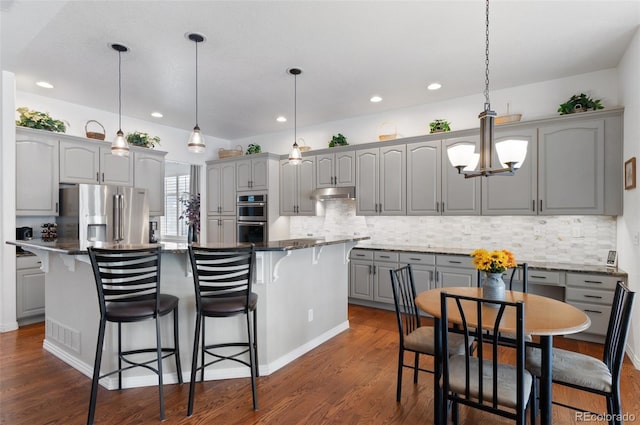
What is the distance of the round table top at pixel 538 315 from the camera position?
5.94ft

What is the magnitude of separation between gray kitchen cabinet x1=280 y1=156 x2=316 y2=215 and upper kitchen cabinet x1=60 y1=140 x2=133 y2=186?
98.4 inches

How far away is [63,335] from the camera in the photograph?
3156mm

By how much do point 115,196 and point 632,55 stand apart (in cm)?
619

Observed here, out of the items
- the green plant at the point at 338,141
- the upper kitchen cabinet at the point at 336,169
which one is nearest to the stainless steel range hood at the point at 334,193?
the upper kitchen cabinet at the point at 336,169

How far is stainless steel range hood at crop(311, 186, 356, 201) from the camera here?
5.44 meters

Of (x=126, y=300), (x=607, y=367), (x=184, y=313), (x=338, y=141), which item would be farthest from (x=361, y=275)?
(x=126, y=300)

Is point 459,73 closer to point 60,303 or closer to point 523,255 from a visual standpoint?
point 523,255

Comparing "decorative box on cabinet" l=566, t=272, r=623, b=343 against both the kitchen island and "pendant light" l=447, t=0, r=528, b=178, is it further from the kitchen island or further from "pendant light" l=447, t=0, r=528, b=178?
the kitchen island

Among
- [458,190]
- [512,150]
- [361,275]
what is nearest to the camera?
[512,150]

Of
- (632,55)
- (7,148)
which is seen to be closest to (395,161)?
(632,55)

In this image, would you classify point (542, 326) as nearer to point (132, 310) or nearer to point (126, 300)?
point (132, 310)

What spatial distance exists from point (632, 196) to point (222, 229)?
238 inches

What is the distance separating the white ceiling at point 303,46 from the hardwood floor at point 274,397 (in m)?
2.99

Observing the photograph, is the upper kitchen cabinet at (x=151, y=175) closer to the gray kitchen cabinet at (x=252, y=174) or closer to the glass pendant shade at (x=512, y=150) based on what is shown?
the gray kitchen cabinet at (x=252, y=174)
